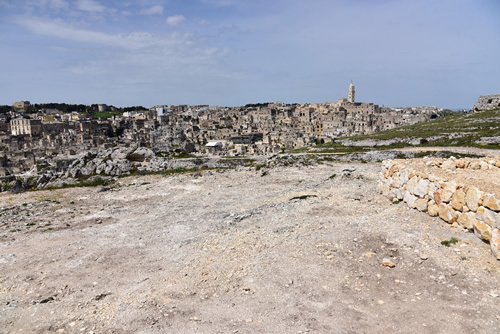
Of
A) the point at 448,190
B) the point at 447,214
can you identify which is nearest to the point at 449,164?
the point at 448,190

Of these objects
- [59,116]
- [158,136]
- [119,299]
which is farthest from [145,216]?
[59,116]

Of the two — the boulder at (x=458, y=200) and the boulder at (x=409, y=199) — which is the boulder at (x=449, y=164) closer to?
the boulder at (x=409, y=199)

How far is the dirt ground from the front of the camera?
848cm

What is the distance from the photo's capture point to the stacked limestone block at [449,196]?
1015 cm

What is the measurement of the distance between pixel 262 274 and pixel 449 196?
725cm

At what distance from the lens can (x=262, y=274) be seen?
10.8 m

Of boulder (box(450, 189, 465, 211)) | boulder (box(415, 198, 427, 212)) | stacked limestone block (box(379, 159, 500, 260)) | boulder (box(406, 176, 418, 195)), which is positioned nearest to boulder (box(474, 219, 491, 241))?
stacked limestone block (box(379, 159, 500, 260))

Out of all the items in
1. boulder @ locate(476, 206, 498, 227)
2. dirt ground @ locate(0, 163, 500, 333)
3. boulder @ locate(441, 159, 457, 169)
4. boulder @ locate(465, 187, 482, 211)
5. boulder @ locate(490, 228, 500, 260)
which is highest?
boulder @ locate(441, 159, 457, 169)

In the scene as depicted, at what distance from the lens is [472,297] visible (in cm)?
845

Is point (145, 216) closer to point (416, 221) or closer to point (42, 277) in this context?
point (42, 277)

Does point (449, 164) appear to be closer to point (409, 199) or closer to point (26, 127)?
point (409, 199)

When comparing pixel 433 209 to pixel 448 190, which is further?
pixel 433 209

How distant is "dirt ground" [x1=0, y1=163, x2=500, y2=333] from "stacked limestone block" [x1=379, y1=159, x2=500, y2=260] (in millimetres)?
395

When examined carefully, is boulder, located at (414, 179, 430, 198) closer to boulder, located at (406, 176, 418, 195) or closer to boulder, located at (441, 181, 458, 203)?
boulder, located at (406, 176, 418, 195)
